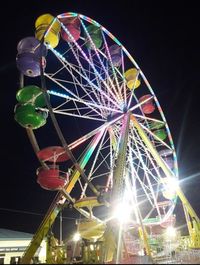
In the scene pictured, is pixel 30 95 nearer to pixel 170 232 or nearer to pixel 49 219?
pixel 49 219

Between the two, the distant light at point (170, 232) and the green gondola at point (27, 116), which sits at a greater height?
the green gondola at point (27, 116)

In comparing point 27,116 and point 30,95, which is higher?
point 30,95

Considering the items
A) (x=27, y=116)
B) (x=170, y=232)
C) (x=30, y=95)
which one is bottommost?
(x=170, y=232)

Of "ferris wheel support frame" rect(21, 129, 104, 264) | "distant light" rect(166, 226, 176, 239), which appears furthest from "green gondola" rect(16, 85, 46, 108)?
"distant light" rect(166, 226, 176, 239)

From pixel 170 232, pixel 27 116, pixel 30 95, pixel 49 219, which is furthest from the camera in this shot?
pixel 170 232

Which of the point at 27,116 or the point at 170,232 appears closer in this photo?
the point at 27,116

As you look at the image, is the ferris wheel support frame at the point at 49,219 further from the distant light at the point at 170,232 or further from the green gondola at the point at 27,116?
the distant light at the point at 170,232

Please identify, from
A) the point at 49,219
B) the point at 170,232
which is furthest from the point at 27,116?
the point at 170,232

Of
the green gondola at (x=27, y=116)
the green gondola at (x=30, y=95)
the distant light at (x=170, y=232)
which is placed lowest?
the distant light at (x=170, y=232)

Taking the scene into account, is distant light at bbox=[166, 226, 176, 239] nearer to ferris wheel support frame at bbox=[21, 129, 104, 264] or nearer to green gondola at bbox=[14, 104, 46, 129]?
ferris wheel support frame at bbox=[21, 129, 104, 264]

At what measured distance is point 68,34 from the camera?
13266 millimetres

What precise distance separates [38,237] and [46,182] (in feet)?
7.04

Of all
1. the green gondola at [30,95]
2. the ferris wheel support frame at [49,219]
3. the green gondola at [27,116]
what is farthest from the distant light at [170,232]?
the green gondola at [30,95]

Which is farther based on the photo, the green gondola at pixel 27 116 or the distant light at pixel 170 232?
the distant light at pixel 170 232
